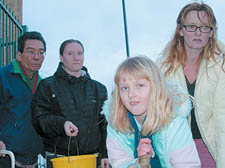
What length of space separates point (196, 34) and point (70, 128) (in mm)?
1440

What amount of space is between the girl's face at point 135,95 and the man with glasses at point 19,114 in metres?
1.80

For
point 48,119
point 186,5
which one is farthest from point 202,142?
point 48,119

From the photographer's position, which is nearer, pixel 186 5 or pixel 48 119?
pixel 186 5

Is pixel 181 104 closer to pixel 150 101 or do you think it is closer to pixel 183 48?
pixel 150 101

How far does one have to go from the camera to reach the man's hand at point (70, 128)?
323 centimetres

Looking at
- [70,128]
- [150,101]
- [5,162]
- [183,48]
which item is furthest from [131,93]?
[5,162]

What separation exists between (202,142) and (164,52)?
2.92 feet

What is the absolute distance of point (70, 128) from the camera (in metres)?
3.28

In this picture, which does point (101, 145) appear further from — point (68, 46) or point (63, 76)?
point (68, 46)

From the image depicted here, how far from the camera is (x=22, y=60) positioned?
4.34 meters

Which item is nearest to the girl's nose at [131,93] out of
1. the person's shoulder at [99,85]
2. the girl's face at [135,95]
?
the girl's face at [135,95]

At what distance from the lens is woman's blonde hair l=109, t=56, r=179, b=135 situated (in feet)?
7.89

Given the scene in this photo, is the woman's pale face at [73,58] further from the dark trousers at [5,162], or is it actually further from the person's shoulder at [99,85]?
the dark trousers at [5,162]

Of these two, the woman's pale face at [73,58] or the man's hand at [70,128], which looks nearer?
the man's hand at [70,128]
